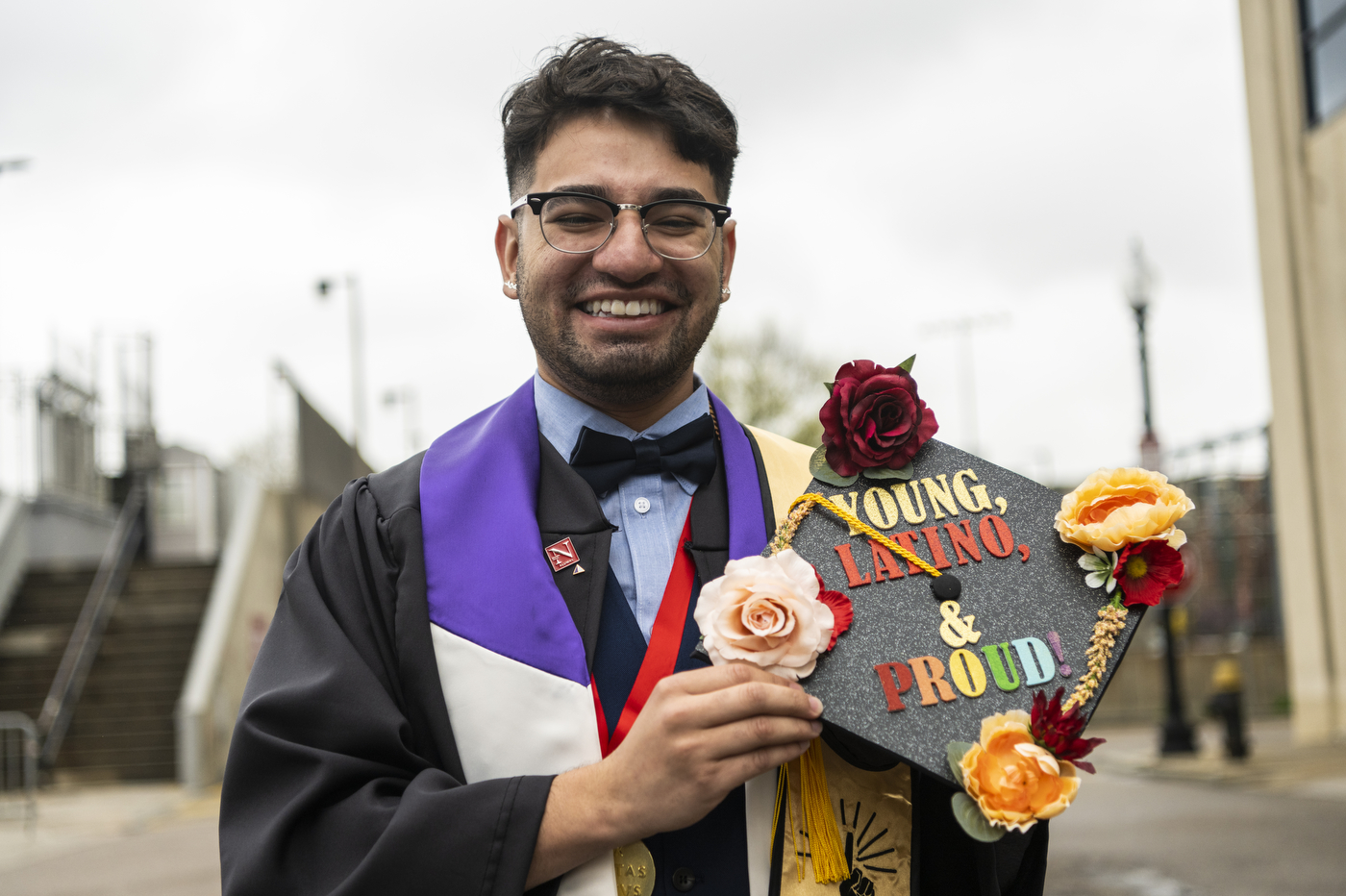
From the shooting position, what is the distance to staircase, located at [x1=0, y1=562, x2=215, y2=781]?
1444 centimetres

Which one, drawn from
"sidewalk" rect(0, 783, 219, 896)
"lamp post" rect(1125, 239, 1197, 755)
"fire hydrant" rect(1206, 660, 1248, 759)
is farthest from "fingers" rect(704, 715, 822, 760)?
"fire hydrant" rect(1206, 660, 1248, 759)

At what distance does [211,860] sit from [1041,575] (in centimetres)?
912

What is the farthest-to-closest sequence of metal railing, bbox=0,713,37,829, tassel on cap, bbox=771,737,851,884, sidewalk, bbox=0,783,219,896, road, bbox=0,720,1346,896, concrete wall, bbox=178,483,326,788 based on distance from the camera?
1. concrete wall, bbox=178,483,326,788
2. metal railing, bbox=0,713,37,829
3. sidewalk, bbox=0,783,219,896
4. road, bbox=0,720,1346,896
5. tassel on cap, bbox=771,737,851,884

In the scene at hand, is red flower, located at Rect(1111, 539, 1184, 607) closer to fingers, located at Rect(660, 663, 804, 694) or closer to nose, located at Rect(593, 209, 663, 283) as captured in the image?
fingers, located at Rect(660, 663, 804, 694)

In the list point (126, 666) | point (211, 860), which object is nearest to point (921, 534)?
point (211, 860)

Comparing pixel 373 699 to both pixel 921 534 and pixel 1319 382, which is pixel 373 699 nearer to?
pixel 921 534

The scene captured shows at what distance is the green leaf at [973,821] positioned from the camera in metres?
1.65

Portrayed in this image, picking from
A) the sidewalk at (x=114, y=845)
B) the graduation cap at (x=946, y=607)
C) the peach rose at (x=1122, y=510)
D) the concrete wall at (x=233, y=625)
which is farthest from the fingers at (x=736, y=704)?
the concrete wall at (x=233, y=625)

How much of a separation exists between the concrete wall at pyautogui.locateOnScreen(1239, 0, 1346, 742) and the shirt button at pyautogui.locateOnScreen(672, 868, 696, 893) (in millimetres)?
14181

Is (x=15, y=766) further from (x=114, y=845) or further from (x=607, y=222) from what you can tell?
(x=607, y=222)

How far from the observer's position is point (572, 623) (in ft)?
6.49

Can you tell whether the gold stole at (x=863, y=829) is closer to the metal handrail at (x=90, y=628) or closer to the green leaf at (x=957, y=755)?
the green leaf at (x=957, y=755)

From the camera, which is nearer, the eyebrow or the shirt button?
the shirt button

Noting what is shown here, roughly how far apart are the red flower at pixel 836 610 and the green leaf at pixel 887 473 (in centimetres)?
25
